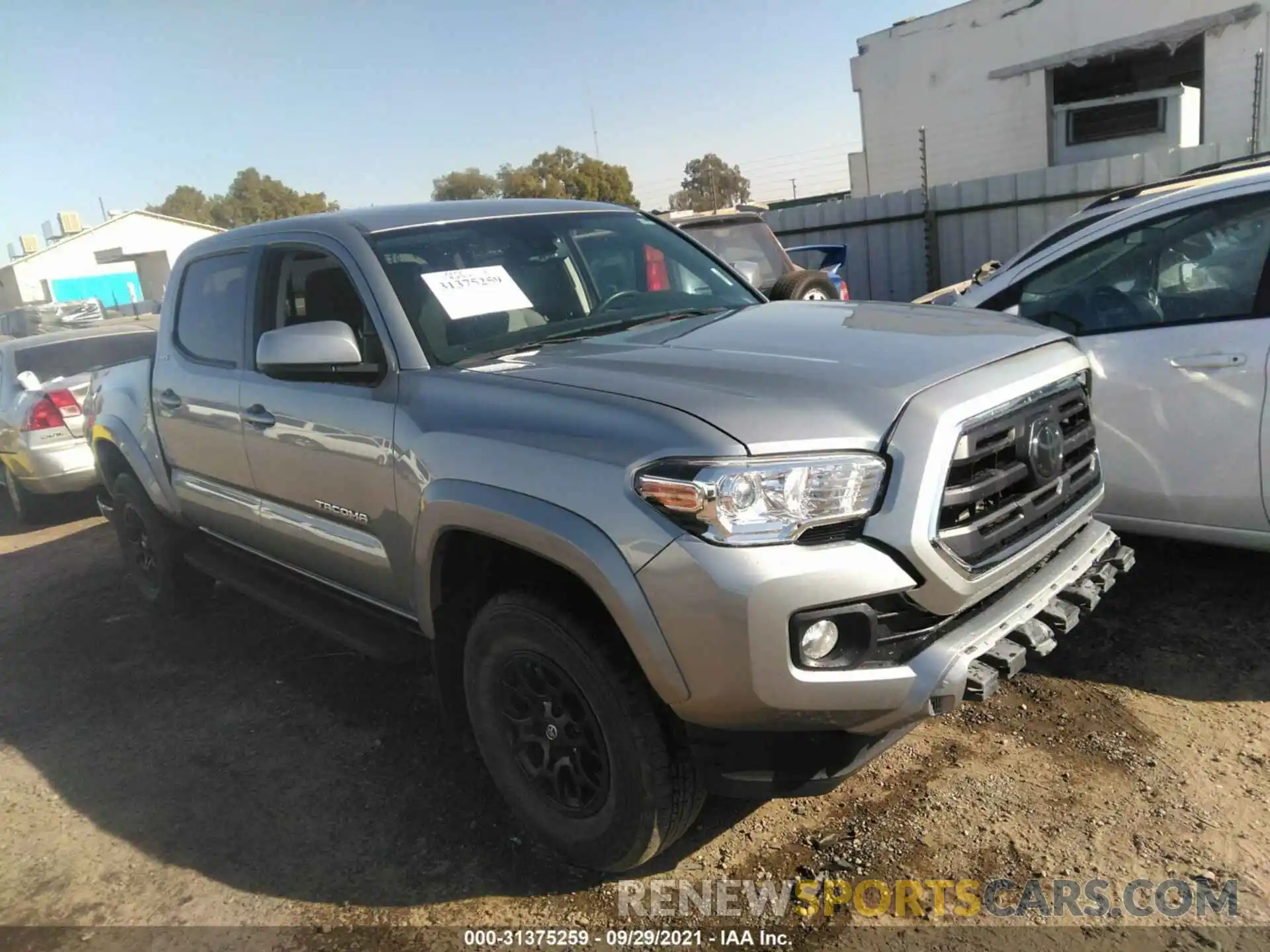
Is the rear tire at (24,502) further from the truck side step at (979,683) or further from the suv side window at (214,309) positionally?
the truck side step at (979,683)

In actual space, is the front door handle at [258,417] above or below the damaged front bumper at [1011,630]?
above

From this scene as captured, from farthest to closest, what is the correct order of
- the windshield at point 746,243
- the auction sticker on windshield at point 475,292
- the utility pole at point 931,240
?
the utility pole at point 931,240 < the windshield at point 746,243 < the auction sticker on windshield at point 475,292

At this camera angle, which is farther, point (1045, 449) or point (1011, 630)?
point (1045, 449)

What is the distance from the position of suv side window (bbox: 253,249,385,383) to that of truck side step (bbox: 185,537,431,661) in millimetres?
871

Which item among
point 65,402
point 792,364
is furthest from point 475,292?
point 65,402

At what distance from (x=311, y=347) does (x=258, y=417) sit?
893 millimetres

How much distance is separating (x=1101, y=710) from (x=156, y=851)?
3.31 meters

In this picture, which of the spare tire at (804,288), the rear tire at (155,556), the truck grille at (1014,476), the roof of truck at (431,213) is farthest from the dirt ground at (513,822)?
the spare tire at (804,288)

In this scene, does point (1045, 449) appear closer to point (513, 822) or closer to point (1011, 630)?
point (1011, 630)

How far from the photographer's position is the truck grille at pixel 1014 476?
2.48m

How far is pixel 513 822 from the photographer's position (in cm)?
325

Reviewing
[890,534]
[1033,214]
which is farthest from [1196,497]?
[1033,214]

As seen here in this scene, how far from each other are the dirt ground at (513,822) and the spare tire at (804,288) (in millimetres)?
3471

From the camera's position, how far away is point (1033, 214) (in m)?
12.8
